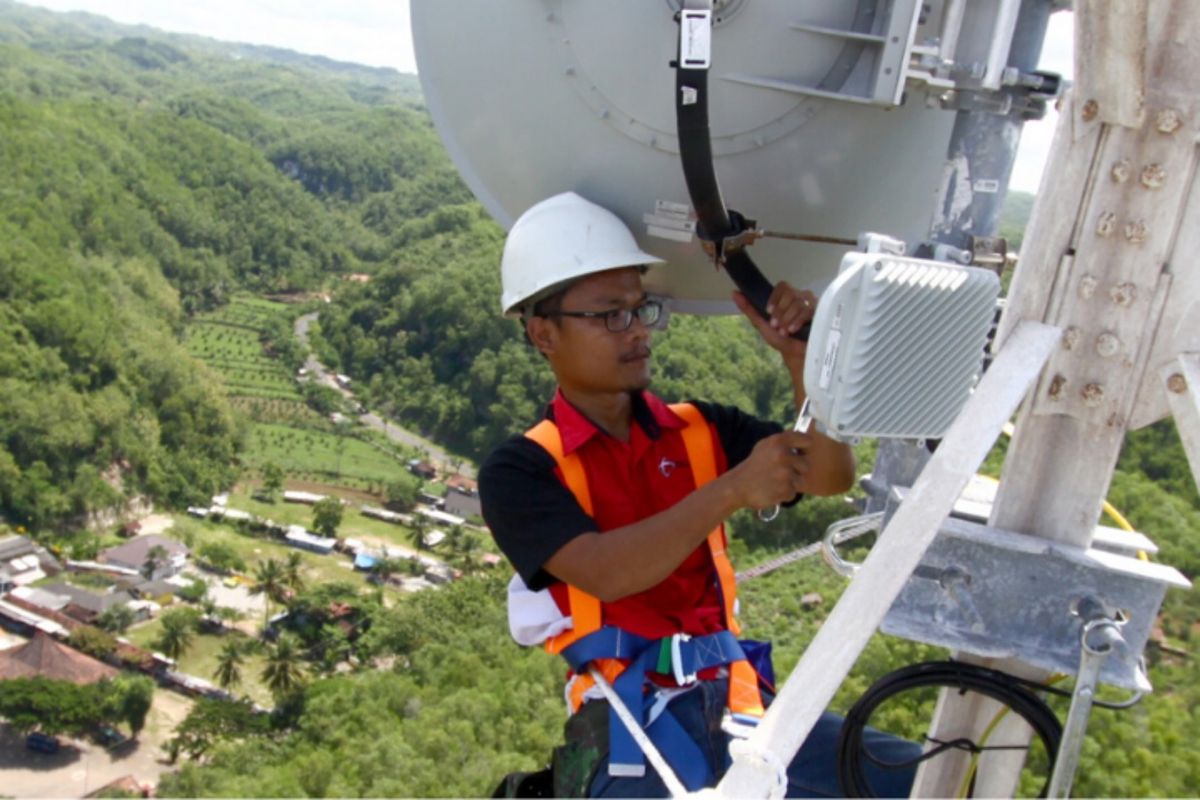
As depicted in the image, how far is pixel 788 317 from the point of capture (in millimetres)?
2264

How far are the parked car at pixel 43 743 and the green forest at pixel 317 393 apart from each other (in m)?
4.22

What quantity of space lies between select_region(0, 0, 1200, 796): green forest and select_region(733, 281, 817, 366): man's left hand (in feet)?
56.1

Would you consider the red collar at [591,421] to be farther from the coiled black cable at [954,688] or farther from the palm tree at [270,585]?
the palm tree at [270,585]

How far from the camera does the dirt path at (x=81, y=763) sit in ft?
94.5

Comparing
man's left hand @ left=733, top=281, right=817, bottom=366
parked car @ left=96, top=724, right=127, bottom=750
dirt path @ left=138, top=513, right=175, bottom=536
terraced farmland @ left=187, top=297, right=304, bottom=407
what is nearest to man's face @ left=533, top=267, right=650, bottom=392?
man's left hand @ left=733, top=281, right=817, bottom=366

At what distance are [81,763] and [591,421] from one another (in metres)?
33.1

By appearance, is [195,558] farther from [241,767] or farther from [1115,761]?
[1115,761]

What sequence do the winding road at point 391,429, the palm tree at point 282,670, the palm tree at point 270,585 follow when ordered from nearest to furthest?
1. the palm tree at point 282,670
2. the palm tree at point 270,585
3. the winding road at point 391,429

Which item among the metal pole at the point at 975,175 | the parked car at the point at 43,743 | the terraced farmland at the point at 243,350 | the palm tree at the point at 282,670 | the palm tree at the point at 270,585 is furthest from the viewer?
the terraced farmland at the point at 243,350

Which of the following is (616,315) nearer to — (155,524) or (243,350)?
(155,524)

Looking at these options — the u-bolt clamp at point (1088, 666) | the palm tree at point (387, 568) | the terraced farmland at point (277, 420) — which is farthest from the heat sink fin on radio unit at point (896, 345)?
the terraced farmland at point (277, 420)

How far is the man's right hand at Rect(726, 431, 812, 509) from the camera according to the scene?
1.89 meters

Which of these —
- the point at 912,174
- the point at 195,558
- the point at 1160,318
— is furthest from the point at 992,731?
the point at 195,558

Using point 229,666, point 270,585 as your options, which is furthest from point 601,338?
point 270,585
